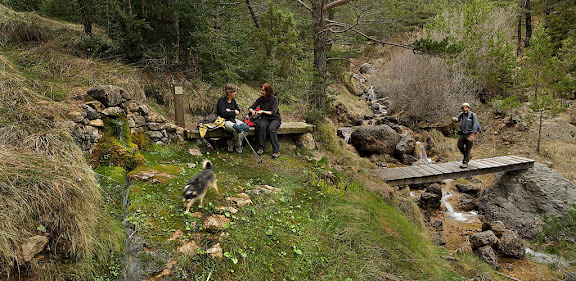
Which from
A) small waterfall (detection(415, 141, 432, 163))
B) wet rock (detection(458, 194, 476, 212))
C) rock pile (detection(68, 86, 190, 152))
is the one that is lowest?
wet rock (detection(458, 194, 476, 212))

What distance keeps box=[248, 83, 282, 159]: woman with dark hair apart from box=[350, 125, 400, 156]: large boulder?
288 inches

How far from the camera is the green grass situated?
2.99m

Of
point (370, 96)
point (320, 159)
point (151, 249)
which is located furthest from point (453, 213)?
point (370, 96)

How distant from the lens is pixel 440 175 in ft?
29.6

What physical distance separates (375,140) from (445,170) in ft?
12.1

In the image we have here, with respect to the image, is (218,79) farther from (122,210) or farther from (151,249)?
(151,249)

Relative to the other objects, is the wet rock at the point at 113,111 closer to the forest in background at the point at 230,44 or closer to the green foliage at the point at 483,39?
the forest in background at the point at 230,44

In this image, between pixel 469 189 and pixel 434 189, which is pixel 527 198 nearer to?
pixel 469 189

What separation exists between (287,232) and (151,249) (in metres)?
1.50

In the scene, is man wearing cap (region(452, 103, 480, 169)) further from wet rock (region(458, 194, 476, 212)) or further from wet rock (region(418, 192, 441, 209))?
wet rock (region(458, 194, 476, 212))

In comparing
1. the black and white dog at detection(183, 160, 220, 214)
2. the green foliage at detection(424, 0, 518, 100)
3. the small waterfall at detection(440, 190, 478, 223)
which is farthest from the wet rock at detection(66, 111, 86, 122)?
the green foliage at detection(424, 0, 518, 100)

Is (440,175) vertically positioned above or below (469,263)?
above

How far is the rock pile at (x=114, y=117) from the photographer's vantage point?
14.0 feet

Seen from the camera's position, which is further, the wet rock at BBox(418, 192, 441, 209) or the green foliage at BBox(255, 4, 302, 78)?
the green foliage at BBox(255, 4, 302, 78)
